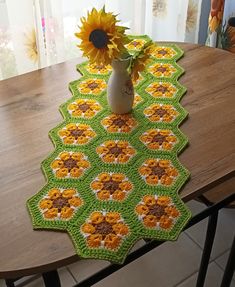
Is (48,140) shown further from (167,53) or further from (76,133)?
(167,53)

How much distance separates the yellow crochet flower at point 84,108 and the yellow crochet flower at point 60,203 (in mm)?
267

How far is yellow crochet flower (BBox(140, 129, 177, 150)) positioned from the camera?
0.90 m

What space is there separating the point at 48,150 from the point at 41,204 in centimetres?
17

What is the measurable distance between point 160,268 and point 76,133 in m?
0.76

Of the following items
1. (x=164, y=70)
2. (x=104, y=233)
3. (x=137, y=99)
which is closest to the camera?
(x=104, y=233)

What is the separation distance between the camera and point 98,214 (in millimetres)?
741

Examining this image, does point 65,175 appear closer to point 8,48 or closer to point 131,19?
point 8,48

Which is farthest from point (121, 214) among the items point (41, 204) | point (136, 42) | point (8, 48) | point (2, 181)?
point (8, 48)

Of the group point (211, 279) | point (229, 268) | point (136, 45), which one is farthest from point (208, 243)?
point (136, 45)

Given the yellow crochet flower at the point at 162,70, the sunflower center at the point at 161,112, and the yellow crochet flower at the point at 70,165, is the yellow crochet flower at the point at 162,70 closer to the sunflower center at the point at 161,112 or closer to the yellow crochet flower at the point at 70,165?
the sunflower center at the point at 161,112

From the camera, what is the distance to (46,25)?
145 cm

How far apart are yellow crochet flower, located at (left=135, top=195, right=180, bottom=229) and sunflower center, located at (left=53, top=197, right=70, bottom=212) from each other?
137mm

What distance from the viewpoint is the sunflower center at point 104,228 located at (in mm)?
710

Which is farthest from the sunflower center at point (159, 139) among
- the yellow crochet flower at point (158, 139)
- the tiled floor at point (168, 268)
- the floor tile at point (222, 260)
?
the floor tile at point (222, 260)
